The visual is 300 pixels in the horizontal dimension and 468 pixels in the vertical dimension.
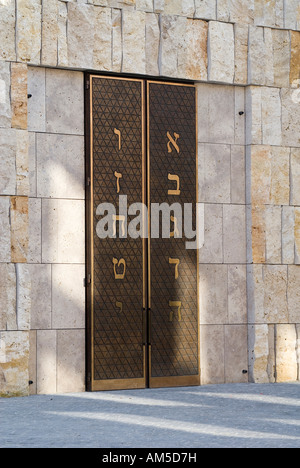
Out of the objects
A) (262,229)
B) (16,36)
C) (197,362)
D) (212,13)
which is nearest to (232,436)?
(197,362)

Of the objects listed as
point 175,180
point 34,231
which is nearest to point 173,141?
point 175,180

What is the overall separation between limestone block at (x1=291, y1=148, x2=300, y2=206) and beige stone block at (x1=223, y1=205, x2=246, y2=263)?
86 cm

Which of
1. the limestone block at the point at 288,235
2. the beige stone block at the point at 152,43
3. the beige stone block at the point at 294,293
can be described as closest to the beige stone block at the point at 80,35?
the beige stone block at the point at 152,43

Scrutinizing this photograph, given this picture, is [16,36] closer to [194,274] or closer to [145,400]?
[194,274]

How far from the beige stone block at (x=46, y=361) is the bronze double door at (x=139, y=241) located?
20.3 inches

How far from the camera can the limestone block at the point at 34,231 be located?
1229cm

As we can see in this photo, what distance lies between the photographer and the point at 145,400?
37.8 feet

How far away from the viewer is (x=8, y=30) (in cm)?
1211

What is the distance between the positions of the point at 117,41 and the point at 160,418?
571 centimetres

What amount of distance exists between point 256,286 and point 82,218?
2907mm

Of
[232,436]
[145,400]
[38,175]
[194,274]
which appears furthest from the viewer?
[194,274]

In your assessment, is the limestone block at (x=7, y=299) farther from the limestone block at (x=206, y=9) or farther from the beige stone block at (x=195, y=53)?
the limestone block at (x=206, y=9)

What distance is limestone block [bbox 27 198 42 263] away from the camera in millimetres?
12289

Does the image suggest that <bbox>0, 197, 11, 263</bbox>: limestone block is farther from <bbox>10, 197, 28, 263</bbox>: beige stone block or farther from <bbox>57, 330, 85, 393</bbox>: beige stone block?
<bbox>57, 330, 85, 393</bbox>: beige stone block
